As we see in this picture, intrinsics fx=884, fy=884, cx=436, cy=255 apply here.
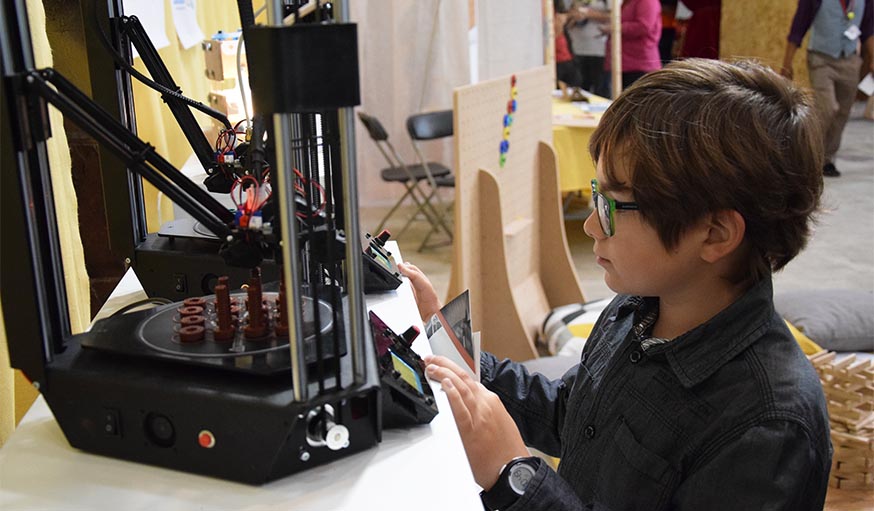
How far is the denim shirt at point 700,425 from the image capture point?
0.90 meters

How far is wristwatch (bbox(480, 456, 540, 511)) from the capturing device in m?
0.98

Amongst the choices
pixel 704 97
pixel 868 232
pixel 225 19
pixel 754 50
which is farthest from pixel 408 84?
pixel 704 97

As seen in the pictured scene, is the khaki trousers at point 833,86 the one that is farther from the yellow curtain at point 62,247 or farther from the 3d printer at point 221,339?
the 3d printer at point 221,339

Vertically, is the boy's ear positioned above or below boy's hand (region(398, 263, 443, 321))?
above

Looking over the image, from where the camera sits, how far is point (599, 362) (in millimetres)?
1185

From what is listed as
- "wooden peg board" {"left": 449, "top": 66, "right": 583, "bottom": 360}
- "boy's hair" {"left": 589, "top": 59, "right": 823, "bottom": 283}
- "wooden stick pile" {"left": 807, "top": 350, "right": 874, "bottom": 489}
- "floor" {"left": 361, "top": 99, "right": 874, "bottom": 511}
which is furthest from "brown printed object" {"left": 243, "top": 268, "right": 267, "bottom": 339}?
"floor" {"left": 361, "top": 99, "right": 874, "bottom": 511}

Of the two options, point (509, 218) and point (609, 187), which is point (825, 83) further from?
point (609, 187)

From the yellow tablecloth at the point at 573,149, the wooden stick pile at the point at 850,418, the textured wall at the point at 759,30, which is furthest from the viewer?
the textured wall at the point at 759,30

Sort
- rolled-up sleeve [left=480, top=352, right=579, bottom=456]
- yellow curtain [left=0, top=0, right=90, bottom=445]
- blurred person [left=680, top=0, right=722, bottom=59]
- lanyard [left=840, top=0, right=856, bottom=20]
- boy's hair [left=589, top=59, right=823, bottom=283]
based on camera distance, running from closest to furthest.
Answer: boy's hair [left=589, top=59, right=823, bottom=283] < yellow curtain [left=0, top=0, right=90, bottom=445] < rolled-up sleeve [left=480, top=352, right=579, bottom=456] < lanyard [left=840, top=0, right=856, bottom=20] < blurred person [left=680, top=0, right=722, bottom=59]

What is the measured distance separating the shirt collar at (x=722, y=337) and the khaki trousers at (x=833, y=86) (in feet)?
16.9

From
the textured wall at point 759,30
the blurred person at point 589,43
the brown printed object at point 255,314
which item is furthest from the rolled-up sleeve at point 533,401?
the textured wall at point 759,30

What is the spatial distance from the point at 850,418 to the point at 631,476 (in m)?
1.20

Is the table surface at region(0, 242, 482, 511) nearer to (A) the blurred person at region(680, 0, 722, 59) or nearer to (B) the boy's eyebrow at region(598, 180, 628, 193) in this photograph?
(B) the boy's eyebrow at region(598, 180, 628, 193)

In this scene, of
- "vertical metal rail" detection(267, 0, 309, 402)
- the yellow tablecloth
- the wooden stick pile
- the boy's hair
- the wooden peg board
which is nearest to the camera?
"vertical metal rail" detection(267, 0, 309, 402)
